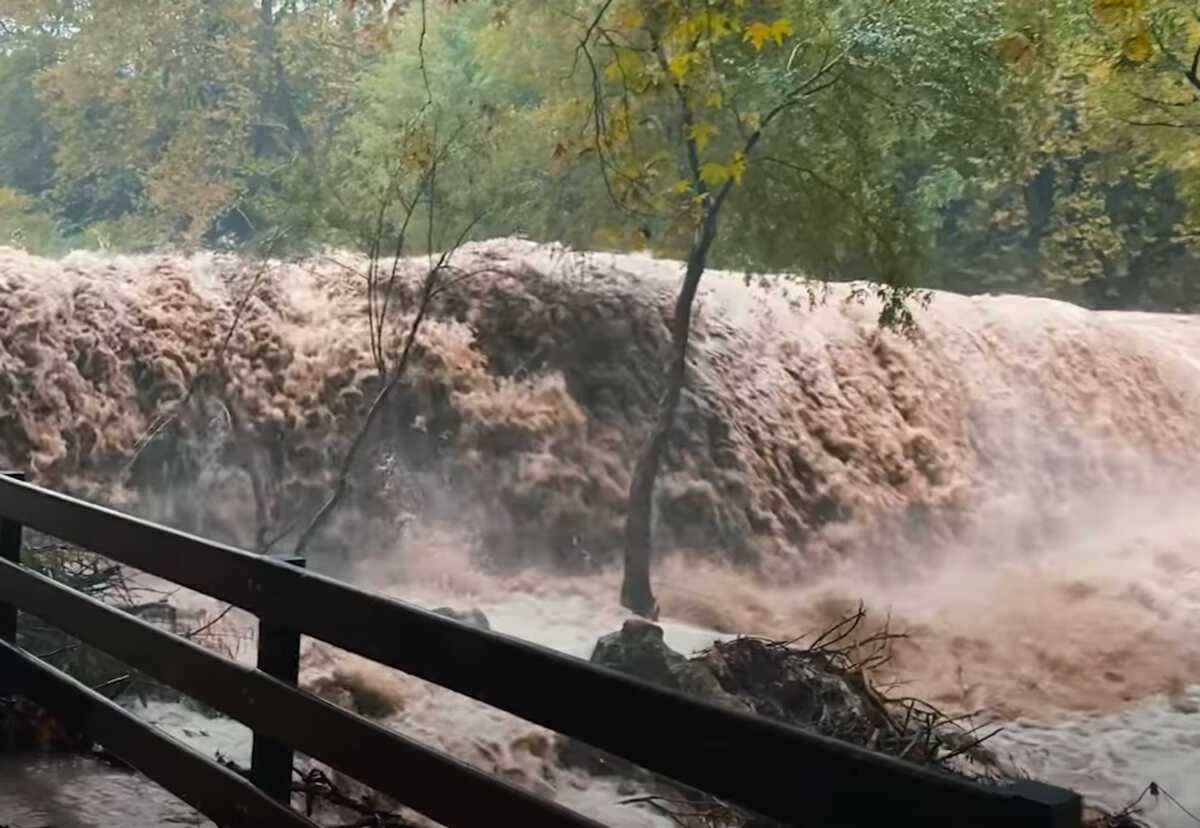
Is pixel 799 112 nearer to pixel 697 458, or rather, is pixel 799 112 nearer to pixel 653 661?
pixel 697 458

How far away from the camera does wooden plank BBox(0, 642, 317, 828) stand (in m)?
2.03

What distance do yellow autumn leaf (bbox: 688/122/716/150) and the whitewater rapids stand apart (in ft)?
2.08

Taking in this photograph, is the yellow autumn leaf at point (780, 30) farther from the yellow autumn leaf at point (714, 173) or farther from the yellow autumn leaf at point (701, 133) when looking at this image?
the yellow autumn leaf at point (714, 173)

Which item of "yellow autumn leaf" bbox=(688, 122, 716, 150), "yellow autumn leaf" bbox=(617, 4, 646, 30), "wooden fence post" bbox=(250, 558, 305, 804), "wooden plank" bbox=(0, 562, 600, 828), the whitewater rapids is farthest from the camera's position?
"yellow autumn leaf" bbox=(688, 122, 716, 150)

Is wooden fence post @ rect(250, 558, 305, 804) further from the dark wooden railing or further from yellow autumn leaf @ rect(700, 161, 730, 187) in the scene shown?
yellow autumn leaf @ rect(700, 161, 730, 187)

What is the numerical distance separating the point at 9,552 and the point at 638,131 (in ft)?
11.1

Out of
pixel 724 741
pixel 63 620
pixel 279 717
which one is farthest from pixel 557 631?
pixel 724 741

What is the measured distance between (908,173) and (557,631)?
8.18ft

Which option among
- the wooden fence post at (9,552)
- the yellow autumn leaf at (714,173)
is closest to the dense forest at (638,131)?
the yellow autumn leaf at (714,173)

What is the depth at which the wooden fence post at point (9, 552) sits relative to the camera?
2926 millimetres

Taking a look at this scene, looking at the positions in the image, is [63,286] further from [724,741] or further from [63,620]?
[724,741]

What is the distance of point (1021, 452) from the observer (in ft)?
17.2

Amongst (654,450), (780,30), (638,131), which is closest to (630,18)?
(638,131)

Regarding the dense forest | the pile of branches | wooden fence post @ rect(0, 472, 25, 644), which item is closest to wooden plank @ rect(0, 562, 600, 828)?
wooden fence post @ rect(0, 472, 25, 644)
